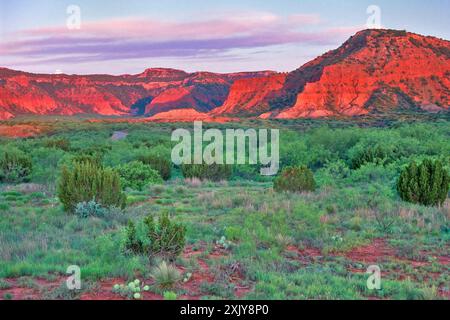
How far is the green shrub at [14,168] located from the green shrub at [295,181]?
397 inches

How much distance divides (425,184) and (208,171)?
949 centimetres

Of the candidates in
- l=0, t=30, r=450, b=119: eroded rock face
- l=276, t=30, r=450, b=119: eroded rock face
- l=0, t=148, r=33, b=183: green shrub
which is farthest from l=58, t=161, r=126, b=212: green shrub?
l=276, t=30, r=450, b=119: eroded rock face

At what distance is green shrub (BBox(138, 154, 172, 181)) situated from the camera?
803 inches

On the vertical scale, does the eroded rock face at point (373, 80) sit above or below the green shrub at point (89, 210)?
above

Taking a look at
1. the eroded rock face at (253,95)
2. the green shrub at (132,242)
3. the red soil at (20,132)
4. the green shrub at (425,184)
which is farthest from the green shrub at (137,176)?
the eroded rock face at (253,95)

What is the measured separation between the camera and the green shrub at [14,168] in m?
18.7

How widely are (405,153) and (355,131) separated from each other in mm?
5714

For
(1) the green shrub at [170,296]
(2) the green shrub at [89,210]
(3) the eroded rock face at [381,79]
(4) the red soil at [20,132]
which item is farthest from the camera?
(3) the eroded rock face at [381,79]

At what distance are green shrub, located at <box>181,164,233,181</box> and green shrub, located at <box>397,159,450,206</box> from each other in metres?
8.58

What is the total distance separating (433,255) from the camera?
8031 mm

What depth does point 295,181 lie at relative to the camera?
14.2 metres

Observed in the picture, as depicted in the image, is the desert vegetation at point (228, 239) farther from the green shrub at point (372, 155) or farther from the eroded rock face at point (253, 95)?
the eroded rock face at point (253, 95)

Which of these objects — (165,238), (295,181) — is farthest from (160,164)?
(165,238)
